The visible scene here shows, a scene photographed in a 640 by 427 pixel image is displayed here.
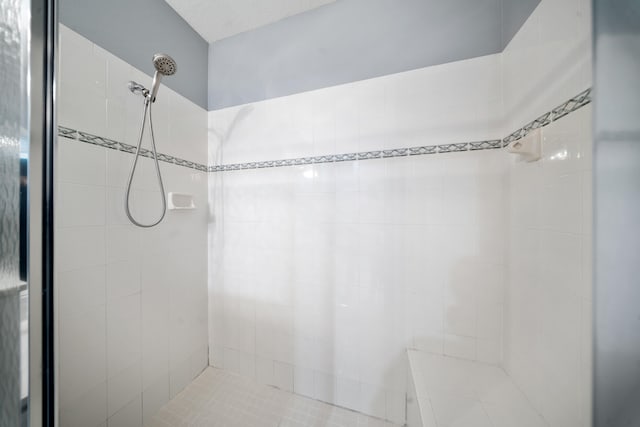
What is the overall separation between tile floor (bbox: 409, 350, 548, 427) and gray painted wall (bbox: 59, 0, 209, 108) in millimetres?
1971

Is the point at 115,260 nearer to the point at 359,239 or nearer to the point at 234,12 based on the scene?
the point at 359,239

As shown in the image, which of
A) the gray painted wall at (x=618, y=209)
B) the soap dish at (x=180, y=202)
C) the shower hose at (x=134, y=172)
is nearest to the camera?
the gray painted wall at (x=618, y=209)

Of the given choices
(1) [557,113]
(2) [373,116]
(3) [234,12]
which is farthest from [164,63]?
(1) [557,113]

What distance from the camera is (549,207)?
703 millimetres

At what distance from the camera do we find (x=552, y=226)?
69 centimetres

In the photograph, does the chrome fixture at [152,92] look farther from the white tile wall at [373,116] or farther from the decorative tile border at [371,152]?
the white tile wall at [373,116]

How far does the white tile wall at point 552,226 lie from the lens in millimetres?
578

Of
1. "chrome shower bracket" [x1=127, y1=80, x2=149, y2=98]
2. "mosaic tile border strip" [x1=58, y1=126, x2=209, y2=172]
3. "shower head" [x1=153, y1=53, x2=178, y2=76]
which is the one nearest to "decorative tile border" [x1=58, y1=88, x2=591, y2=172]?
"mosaic tile border strip" [x1=58, y1=126, x2=209, y2=172]

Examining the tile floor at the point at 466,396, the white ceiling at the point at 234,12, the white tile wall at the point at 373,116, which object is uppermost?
the white ceiling at the point at 234,12

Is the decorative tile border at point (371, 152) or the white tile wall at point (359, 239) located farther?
the white tile wall at point (359, 239)

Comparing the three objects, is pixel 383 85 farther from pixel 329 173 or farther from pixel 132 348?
pixel 132 348

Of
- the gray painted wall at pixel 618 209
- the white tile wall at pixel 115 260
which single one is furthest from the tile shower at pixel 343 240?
the gray painted wall at pixel 618 209

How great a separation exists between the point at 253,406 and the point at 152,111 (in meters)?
1.73

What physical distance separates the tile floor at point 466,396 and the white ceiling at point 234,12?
1.99 metres
